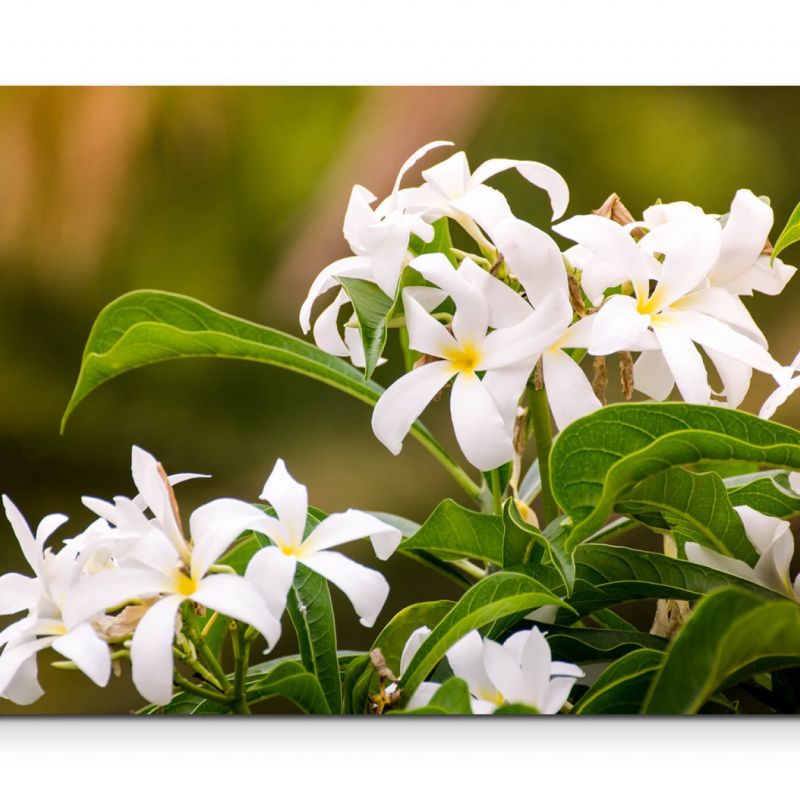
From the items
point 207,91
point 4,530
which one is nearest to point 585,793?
point 4,530

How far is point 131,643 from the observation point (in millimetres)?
520

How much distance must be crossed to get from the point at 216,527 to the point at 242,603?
48 mm

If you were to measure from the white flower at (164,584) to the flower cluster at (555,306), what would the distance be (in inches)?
4.4

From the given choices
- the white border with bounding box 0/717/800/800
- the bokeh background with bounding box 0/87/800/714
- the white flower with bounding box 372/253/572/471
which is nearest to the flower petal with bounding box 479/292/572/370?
the white flower with bounding box 372/253/572/471

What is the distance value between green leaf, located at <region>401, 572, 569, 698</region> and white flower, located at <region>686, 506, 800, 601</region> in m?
0.13

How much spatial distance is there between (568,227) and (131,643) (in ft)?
1.06

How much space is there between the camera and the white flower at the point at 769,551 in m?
0.58

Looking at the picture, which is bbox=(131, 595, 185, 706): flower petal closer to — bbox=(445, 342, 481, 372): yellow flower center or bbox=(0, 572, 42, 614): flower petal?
bbox=(0, 572, 42, 614): flower petal

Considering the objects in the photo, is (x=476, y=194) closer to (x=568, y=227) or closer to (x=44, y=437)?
(x=568, y=227)

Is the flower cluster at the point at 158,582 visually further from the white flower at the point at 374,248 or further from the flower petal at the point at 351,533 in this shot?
the white flower at the point at 374,248

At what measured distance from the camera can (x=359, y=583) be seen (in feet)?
1.83
